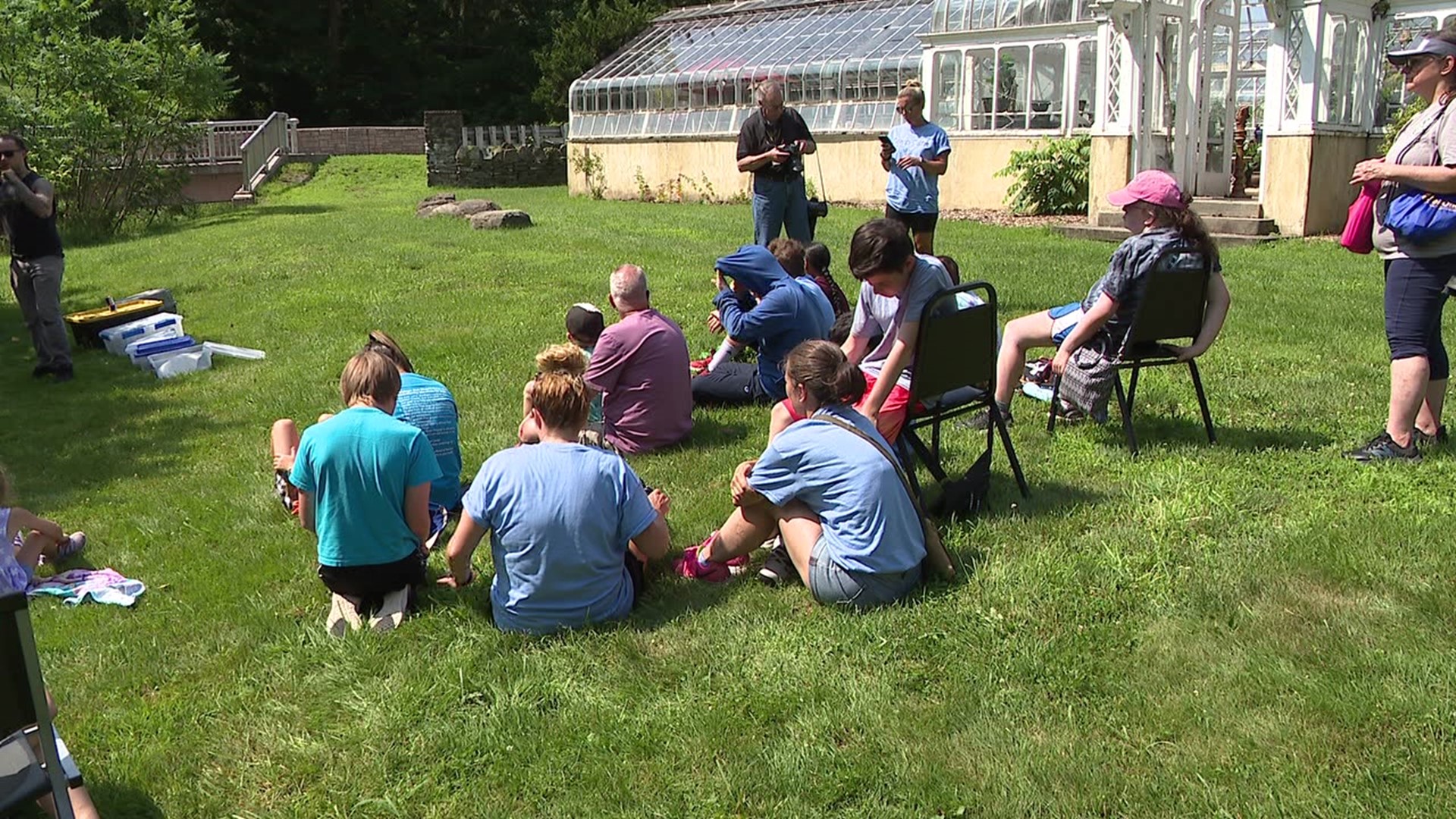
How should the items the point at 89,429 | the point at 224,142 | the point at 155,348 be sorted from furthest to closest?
the point at 224,142
the point at 155,348
the point at 89,429

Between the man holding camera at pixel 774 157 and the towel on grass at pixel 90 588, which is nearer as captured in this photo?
the towel on grass at pixel 90 588

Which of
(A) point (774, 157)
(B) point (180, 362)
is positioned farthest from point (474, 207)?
(A) point (774, 157)

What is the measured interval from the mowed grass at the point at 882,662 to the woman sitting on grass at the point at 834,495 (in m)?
0.14

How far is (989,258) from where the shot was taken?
11969 mm

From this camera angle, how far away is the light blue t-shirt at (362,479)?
396 centimetres

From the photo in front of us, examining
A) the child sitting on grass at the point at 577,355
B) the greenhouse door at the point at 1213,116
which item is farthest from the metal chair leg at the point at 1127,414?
the greenhouse door at the point at 1213,116

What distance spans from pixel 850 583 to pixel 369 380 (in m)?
1.85

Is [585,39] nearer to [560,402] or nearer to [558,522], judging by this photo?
[560,402]

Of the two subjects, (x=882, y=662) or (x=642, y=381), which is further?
(x=642, y=381)

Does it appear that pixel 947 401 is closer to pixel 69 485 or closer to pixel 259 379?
pixel 69 485

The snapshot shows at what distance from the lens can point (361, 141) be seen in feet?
114

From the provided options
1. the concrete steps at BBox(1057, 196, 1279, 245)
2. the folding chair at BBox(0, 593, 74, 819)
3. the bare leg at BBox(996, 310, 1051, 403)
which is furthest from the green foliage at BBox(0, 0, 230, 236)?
the folding chair at BBox(0, 593, 74, 819)

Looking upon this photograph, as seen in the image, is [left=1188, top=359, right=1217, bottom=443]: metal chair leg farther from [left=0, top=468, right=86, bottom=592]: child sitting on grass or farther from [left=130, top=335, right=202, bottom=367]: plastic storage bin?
[left=130, top=335, right=202, bottom=367]: plastic storage bin

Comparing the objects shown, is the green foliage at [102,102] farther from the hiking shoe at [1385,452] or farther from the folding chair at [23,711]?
the hiking shoe at [1385,452]
